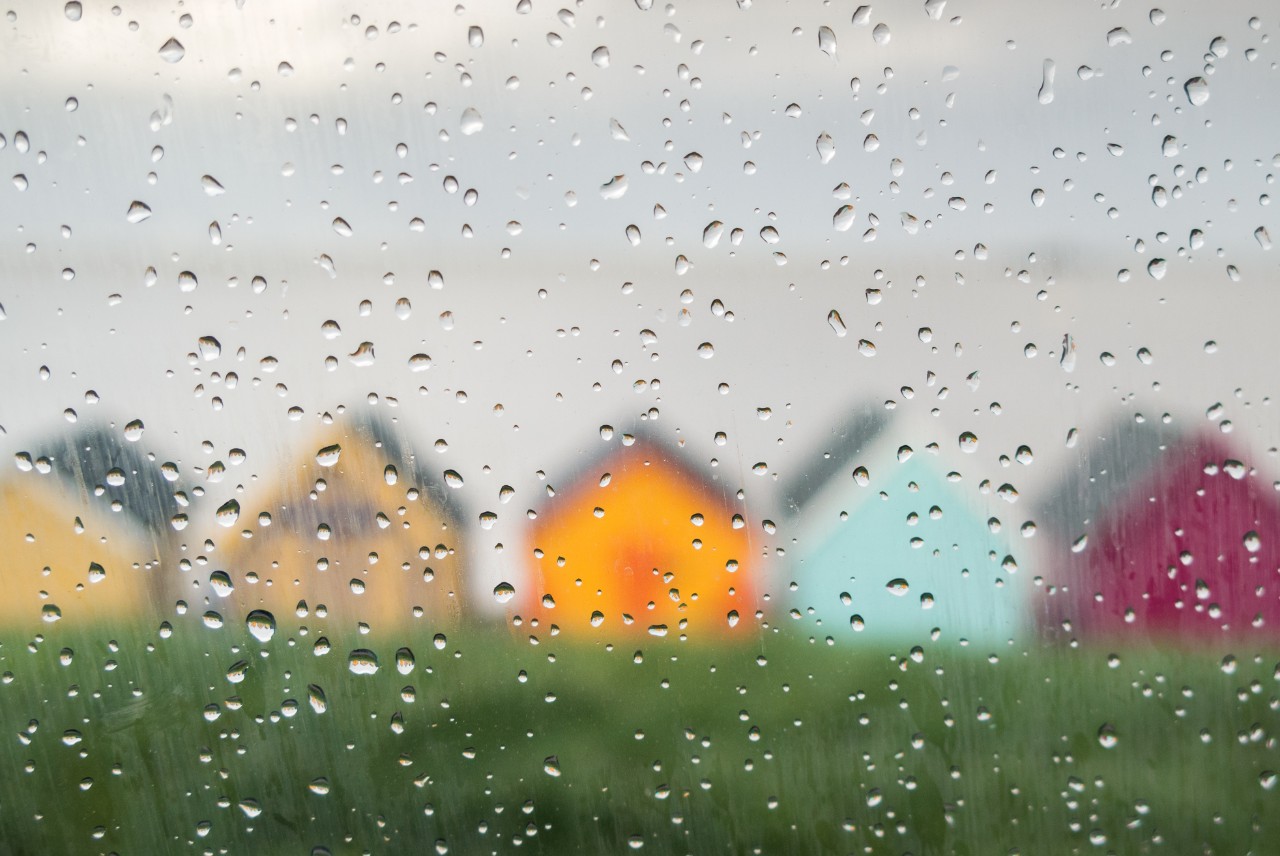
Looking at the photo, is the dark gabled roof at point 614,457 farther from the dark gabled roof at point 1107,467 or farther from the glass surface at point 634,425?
the dark gabled roof at point 1107,467

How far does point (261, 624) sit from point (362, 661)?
9cm

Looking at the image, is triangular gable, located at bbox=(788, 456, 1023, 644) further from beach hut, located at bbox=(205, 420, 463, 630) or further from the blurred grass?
beach hut, located at bbox=(205, 420, 463, 630)

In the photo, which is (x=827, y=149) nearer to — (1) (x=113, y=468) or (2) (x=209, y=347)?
(2) (x=209, y=347)

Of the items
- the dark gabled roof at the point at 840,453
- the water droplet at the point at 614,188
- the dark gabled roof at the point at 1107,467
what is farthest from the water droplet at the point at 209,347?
the dark gabled roof at the point at 1107,467

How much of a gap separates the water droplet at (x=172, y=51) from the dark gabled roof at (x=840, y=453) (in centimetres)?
60

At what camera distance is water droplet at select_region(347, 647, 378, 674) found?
62cm

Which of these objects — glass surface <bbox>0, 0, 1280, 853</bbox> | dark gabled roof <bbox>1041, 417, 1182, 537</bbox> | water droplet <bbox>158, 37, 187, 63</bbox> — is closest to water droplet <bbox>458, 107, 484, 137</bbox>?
glass surface <bbox>0, 0, 1280, 853</bbox>

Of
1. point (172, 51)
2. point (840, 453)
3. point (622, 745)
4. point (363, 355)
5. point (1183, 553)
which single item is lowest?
point (622, 745)

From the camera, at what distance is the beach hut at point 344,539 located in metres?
0.60

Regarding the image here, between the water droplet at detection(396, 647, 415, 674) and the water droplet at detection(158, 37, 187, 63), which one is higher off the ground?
the water droplet at detection(158, 37, 187, 63)

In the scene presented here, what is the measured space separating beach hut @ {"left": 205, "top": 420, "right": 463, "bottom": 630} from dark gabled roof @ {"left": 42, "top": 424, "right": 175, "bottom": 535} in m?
0.06

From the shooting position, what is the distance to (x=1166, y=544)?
63cm

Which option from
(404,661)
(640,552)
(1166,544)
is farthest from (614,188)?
(1166,544)

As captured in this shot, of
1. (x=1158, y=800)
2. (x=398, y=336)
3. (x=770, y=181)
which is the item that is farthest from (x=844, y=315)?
(x=1158, y=800)
